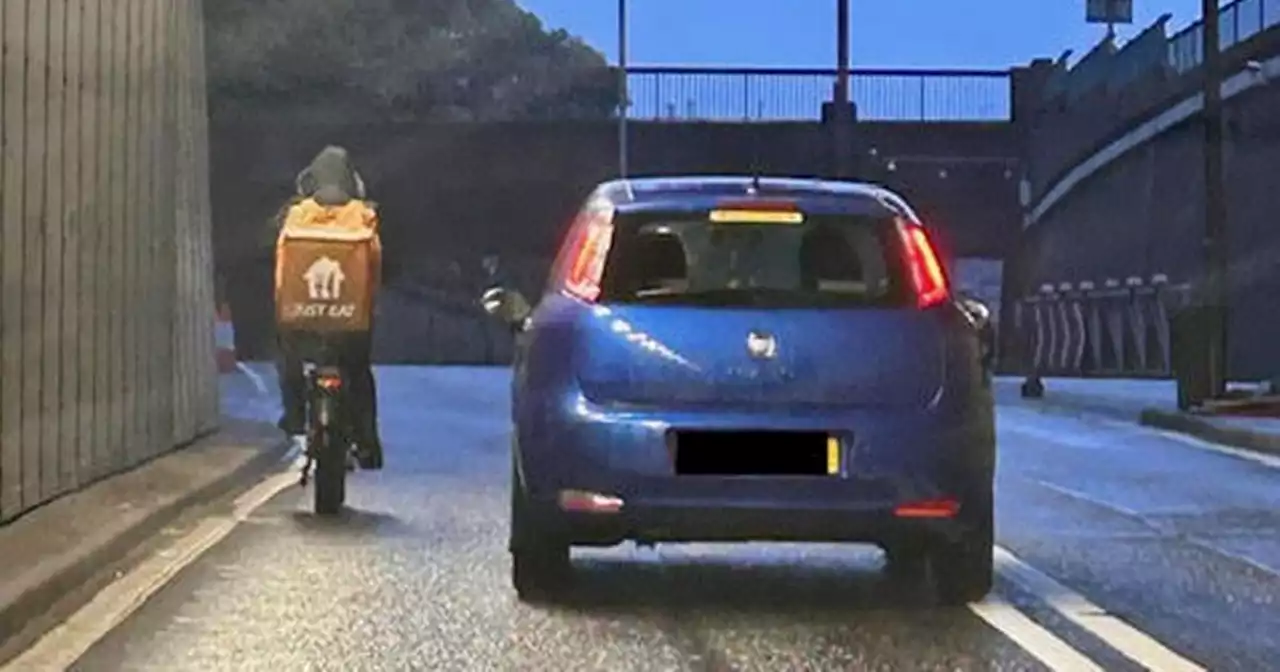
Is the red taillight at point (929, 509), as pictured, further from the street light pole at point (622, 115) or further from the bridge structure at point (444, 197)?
the street light pole at point (622, 115)

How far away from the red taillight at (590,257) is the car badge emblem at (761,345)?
63cm

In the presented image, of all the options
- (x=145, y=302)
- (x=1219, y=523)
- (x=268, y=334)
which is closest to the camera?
(x=1219, y=523)

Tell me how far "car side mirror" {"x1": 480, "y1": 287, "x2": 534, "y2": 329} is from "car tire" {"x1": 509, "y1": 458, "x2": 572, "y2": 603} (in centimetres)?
96

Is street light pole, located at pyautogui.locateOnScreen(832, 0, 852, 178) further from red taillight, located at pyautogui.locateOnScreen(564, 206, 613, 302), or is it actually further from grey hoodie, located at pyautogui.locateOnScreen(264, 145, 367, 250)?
red taillight, located at pyautogui.locateOnScreen(564, 206, 613, 302)

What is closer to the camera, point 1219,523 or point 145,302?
point 1219,523

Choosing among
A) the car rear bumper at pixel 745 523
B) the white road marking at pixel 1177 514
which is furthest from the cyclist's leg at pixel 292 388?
the white road marking at pixel 1177 514

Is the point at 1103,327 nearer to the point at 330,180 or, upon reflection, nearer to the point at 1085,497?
the point at 1085,497

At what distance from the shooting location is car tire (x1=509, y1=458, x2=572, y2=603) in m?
9.45

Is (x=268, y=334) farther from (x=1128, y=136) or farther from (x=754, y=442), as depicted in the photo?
(x=754, y=442)

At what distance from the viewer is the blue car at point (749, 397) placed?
9094 millimetres

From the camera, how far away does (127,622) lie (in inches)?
361

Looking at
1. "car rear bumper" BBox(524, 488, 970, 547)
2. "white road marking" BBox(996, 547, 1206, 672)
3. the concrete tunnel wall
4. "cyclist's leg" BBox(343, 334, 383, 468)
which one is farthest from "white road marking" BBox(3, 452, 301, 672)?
"white road marking" BBox(996, 547, 1206, 672)

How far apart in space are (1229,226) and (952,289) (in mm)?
27107

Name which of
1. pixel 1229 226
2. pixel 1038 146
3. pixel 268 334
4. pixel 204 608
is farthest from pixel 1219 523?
pixel 268 334
